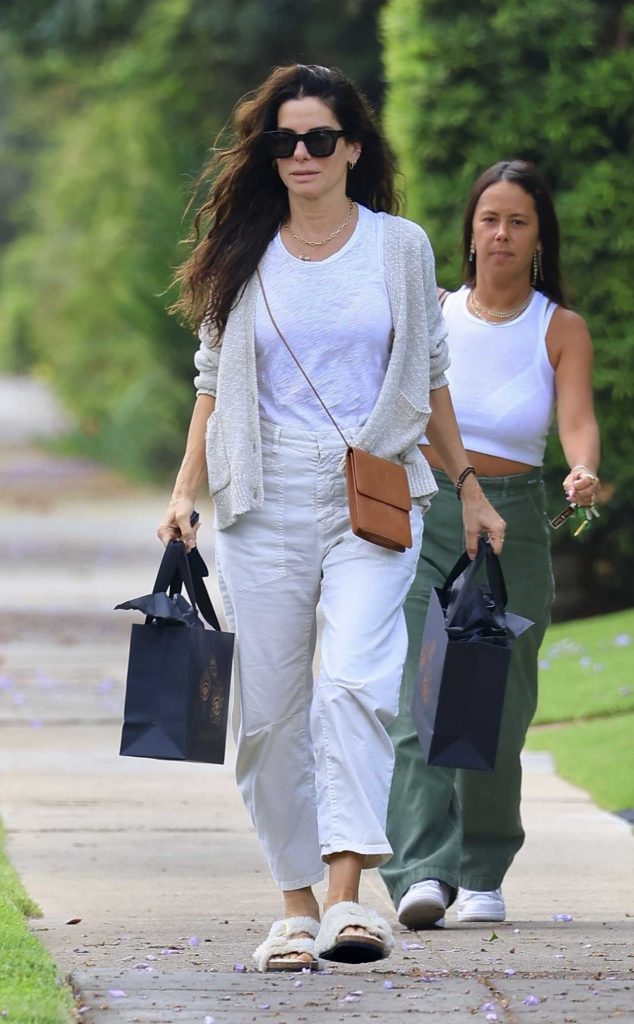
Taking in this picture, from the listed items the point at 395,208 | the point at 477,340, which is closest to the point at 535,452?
the point at 477,340

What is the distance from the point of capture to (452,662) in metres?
3.91

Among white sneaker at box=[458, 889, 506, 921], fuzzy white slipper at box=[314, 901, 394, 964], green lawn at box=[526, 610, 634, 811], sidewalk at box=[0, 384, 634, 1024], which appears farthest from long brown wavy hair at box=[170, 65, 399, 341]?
green lawn at box=[526, 610, 634, 811]

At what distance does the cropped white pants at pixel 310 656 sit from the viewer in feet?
12.2

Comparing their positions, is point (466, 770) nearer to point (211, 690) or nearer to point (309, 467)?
point (211, 690)

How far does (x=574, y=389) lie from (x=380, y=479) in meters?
1.05

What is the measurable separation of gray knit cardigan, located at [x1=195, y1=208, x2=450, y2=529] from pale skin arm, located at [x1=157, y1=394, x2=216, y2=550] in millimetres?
37

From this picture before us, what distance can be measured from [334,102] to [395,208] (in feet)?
1.10

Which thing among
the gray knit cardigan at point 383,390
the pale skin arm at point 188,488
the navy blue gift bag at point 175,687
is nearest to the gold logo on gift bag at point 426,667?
the gray knit cardigan at point 383,390

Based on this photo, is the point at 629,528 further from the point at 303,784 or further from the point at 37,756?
the point at 303,784

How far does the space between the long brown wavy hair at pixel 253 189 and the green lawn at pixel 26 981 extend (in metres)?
1.31

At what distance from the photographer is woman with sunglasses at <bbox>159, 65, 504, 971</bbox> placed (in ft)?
12.3

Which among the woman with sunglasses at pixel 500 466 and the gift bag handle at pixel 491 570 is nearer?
the gift bag handle at pixel 491 570

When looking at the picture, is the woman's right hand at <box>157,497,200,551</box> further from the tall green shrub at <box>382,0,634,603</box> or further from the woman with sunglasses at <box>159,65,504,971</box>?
the tall green shrub at <box>382,0,634,603</box>

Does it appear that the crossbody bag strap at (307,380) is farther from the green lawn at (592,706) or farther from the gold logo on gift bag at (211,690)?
the green lawn at (592,706)
